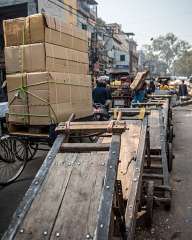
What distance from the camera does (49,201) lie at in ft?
8.65

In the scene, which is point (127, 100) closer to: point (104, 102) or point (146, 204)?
point (104, 102)

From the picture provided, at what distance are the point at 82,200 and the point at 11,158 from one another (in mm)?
3950

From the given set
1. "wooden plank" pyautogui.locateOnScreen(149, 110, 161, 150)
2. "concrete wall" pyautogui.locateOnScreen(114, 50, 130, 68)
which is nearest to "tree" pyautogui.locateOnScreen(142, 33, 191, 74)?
"concrete wall" pyautogui.locateOnScreen(114, 50, 130, 68)

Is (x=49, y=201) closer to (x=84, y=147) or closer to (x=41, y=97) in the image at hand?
(x=84, y=147)

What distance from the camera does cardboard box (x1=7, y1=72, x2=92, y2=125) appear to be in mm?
6484

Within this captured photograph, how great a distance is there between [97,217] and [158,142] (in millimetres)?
4347

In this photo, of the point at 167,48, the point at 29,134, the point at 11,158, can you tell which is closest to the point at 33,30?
the point at 29,134

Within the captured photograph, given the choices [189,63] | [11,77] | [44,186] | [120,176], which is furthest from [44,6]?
[189,63]

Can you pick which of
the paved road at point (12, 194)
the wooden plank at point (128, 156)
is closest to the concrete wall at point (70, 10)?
the paved road at point (12, 194)

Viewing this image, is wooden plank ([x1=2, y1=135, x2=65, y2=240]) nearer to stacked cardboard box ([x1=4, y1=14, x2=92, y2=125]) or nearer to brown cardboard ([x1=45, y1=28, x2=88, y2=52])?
stacked cardboard box ([x1=4, y1=14, x2=92, y2=125])

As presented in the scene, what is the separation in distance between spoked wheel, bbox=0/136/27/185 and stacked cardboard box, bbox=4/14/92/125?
633mm

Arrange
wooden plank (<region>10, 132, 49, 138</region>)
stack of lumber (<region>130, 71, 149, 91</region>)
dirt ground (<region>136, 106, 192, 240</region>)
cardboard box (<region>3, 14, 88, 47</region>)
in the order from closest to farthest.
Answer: dirt ground (<region>136, 106, 192, 240</region>)
cardboard box (<region>3, 14, 88, 47</region>)
wooden plank (<region>10, 132, 49, 138</region>)
stack of lumber (<region>130, 71, 149, 91</region>)

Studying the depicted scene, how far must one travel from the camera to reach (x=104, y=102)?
1163cm

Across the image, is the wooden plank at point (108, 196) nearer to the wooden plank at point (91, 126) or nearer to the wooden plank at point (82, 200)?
the wooden plank at point (82, 200)
